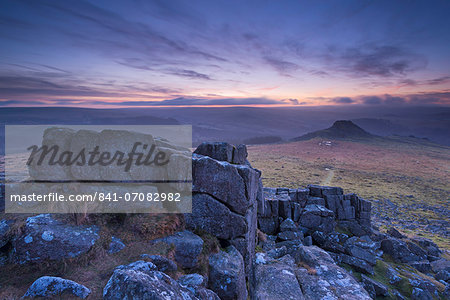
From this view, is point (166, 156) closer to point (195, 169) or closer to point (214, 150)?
point (195, 169)

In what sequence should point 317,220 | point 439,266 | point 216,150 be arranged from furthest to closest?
point 317,220 < point 439,266 < point 216,150


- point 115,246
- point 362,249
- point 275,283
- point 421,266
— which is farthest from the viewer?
point 421,266

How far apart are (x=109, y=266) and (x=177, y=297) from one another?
403 centimetres

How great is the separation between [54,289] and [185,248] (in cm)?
540

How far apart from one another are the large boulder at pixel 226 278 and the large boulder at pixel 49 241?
5.91m

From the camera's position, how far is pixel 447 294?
19.0m

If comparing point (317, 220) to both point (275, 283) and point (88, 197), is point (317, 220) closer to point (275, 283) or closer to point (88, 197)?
point (275, 283)

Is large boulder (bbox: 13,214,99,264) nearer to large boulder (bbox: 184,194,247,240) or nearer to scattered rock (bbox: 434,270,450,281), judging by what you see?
large boulder (bbox: 184,194,247,240)

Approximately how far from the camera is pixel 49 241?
8.98 m

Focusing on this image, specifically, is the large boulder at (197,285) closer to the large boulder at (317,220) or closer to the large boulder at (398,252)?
the large boulder at (317,220)

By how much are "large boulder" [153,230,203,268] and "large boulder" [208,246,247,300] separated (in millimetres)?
1117

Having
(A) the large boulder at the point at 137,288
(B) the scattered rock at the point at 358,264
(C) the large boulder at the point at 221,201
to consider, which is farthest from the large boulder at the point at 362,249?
(A) the large boulder at the point at 137,288

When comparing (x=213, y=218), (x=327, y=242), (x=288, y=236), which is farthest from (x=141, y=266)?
(x=327, y=242)

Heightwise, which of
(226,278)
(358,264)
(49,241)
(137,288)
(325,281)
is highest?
(137,288)
